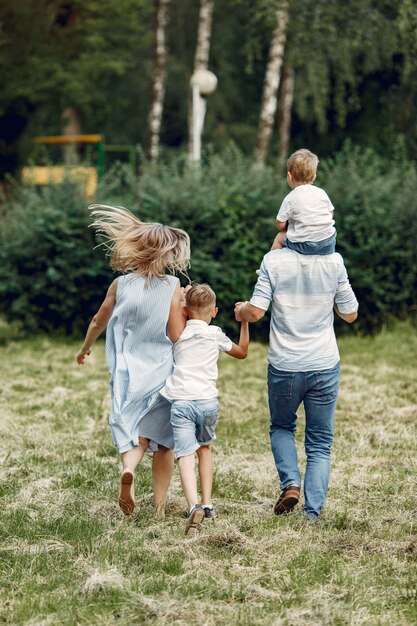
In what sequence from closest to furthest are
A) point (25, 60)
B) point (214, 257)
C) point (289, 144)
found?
point (214, 257), point (25, 60), point (289, 144)

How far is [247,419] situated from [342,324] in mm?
5269

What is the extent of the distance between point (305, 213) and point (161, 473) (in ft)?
5.29

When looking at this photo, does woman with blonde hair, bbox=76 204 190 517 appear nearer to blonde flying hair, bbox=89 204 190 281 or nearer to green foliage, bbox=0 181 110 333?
blonde flying hair, bbox=89 204 190 281

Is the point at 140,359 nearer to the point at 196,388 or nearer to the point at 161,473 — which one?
the point at 196,388

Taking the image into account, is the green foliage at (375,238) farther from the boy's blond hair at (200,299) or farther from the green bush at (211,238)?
the boy's blond hair at (200,299)

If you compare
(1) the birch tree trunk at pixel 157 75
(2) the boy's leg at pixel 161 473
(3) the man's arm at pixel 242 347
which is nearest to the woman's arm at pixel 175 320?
(3) the man's arm at pixel 242 347

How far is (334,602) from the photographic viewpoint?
14.2ft

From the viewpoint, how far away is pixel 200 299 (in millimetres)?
5512

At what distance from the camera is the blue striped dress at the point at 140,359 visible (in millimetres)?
5547

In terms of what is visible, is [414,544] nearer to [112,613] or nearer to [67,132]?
[112,613]

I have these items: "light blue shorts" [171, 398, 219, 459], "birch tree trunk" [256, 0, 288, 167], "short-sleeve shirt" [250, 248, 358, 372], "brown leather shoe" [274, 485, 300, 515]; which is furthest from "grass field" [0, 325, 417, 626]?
"birch tree trunk" [256, 0, 288, 167]

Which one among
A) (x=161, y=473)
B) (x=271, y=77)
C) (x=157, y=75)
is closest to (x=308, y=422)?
(x=161, y=473)

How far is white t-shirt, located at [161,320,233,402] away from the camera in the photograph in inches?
216

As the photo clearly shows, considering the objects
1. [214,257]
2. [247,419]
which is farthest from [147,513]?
[214,257]
